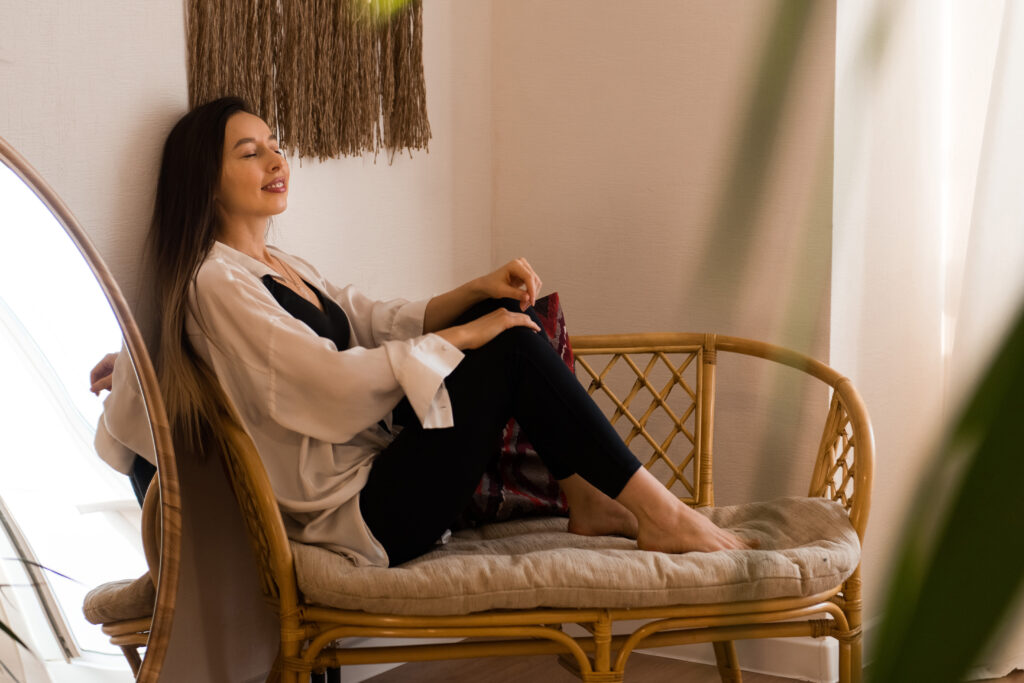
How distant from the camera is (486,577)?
143 cm

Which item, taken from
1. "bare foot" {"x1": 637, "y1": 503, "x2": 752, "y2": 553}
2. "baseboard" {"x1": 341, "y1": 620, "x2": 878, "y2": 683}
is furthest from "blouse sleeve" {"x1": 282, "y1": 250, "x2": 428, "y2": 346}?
"baseboard" {"x1": 341, "y1": 620, "x2": 878, "y2": 683}

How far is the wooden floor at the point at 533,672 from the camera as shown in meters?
2.23

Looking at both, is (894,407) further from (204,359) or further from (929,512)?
(929,512)

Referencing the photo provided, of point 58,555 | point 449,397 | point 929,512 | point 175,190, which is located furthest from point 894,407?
point 929,512

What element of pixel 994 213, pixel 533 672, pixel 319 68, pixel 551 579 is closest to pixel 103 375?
pixel 551 579

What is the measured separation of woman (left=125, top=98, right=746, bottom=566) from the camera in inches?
59.9

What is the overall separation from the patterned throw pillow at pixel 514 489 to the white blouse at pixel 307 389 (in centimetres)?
31

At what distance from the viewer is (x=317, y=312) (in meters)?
1.72

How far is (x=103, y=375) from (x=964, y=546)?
1.39 meters

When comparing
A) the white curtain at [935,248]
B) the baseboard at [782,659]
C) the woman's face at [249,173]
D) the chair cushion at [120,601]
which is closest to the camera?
the chair cushion at [120,601]

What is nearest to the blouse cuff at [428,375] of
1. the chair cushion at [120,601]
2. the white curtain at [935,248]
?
the chair cushion at [120,601]

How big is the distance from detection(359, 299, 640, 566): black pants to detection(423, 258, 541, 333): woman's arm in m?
0.15

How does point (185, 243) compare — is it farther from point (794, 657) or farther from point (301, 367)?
point (794, 657)

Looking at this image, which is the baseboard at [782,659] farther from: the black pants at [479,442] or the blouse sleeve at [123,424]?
the blouse sleeve at [123,424]
